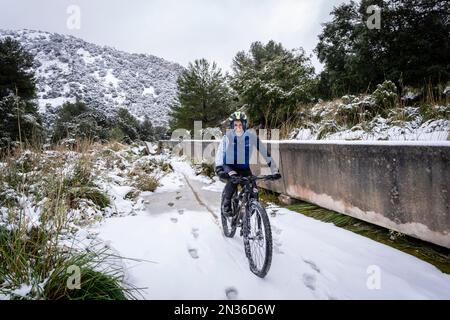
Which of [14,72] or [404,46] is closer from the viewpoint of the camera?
[404,46]

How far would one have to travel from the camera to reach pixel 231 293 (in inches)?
109

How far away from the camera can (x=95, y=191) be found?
17.8ft

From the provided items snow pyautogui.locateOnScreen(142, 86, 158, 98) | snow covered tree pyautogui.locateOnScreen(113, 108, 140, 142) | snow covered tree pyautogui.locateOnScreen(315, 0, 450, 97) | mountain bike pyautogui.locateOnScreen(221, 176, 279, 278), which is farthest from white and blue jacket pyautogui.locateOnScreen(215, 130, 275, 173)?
snow pyautogui.locateOnScreen(142, 86, 158, 98)

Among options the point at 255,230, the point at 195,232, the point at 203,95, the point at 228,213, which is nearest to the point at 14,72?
the point at 203,95

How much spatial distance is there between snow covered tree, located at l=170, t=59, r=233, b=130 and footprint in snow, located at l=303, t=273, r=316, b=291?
1108 inches

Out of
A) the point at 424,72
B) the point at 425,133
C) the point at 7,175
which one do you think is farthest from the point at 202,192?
the point at 424,72

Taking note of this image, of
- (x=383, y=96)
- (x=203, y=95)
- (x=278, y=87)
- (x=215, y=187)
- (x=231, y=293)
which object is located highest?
(x=203, y=95)

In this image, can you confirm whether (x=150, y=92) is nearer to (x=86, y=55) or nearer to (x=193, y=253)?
(x=86, y=55)

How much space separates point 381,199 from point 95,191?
15.9 feet

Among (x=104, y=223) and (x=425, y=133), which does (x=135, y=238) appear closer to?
(x=104, y=223)

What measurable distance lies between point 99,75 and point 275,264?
317 ft

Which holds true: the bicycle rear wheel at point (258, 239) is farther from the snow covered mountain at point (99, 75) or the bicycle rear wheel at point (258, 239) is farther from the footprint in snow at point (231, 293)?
the snow covered mountain at point (99, 75)

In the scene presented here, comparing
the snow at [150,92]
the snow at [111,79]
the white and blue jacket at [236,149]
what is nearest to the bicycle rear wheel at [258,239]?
the white and blue jacket at [236,149]

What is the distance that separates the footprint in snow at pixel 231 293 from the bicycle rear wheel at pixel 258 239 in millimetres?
Answer: 352
